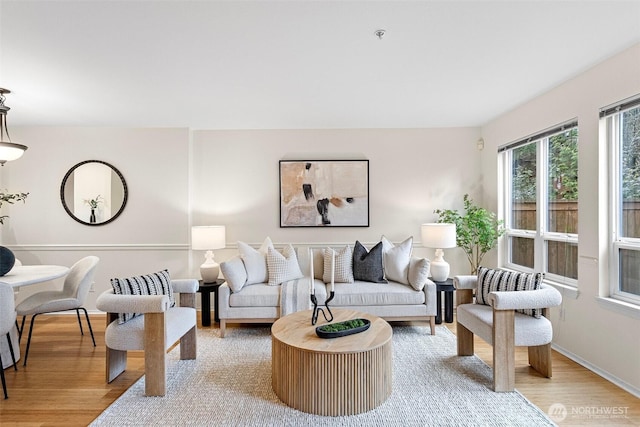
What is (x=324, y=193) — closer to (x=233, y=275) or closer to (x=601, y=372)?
(x=233, y=275)

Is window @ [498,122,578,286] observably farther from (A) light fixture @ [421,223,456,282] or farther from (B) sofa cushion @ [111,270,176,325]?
(B) sofa cushion @ [111,270,176,325]

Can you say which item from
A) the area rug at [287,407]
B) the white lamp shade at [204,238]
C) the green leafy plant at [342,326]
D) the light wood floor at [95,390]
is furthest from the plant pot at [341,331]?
the white lamp shade at [204,238]

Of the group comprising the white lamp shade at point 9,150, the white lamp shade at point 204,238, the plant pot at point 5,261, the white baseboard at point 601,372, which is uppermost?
the white lamp shade at point 9,150

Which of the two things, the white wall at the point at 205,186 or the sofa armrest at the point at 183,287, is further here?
the white wall at the point at 205,186

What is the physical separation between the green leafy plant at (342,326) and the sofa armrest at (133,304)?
1.14 meters

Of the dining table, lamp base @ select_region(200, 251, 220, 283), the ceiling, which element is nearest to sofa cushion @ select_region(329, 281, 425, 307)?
lamp base @ select_region(200, 251, 220, 283)

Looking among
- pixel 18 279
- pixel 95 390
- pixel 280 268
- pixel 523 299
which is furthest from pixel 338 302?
pixel 18 279

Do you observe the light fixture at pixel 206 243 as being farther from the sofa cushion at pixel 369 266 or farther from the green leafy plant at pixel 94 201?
the sofa cushion at pixel 369 266

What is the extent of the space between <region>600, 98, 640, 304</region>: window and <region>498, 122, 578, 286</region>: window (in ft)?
1.20

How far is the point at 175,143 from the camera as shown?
173 inches

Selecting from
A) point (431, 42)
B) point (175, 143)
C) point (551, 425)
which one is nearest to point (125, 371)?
point (175, 143)

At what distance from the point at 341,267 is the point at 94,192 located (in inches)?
133

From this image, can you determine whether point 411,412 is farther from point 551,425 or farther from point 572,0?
point 572,0

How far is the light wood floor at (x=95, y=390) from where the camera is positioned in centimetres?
210
